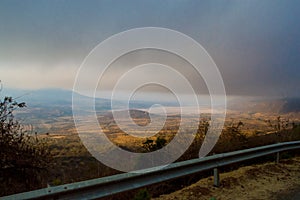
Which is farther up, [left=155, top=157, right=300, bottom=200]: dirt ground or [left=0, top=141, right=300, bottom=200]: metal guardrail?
[left=0, top=141, right=300, bottom=200]: metal guardrail

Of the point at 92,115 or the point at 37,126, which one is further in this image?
the point at 92,115

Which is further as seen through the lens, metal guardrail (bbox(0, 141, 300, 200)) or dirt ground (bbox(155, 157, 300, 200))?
dirt ground (bbox(155, 157, 300, 200))

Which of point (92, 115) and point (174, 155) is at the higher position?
point (92, 115)

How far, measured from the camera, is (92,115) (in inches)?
337

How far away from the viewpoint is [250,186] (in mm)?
6891

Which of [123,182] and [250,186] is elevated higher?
[123,182]

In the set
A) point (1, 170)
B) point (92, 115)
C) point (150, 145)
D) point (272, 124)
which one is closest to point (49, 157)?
point (1, 170)

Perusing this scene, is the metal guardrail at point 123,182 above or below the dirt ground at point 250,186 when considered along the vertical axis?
above

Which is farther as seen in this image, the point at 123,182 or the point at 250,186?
the point at 250,186

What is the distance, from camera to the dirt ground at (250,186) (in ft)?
20.1

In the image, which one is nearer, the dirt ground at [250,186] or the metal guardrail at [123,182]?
the metal guardrail at [123,182]

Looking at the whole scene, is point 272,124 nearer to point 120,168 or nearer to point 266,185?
point 266,185

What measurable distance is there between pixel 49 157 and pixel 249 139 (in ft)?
25.5

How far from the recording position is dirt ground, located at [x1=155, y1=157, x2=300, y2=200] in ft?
20.1
